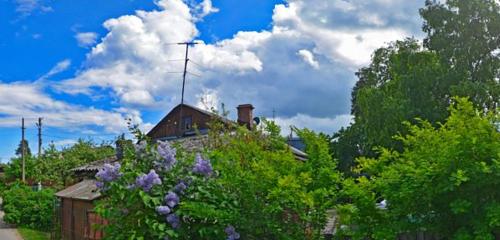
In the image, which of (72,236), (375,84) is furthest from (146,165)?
(375,84)

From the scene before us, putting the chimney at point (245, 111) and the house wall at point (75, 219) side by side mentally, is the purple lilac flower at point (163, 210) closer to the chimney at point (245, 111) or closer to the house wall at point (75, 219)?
the house wall at point (75, 219)

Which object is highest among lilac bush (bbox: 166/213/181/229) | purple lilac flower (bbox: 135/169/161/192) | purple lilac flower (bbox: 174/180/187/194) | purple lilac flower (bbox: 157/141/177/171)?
purple lilac flower (bbox: 157/141/177/171)

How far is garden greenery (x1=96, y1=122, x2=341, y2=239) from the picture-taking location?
712cm

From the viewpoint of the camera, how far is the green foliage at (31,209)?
91.8ft

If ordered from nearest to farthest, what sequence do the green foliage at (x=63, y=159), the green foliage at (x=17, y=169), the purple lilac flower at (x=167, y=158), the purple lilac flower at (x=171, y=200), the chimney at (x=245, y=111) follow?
the purple lilac flower at (x=171, y=200) < the purple lilac flower at (x=167, y=158) < the chimney at (x=245, y=111) < the green foliage at (x=63, y=159) < the green foliage at (x=17, y=169)

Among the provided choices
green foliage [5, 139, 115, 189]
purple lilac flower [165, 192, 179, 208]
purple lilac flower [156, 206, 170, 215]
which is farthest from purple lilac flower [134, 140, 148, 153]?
green foliage [5, 139, 115, 189]

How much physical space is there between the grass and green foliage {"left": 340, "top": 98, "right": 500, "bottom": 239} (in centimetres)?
2028

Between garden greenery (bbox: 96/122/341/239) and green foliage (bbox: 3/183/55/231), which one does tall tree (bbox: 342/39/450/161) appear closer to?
garden greenery (bbox: 96/122/341/239)

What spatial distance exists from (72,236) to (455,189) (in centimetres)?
1575

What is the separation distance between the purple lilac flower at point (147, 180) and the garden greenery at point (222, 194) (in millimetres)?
13

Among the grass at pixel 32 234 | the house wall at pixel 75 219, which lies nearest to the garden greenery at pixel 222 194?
the house wall at pixel 75 219

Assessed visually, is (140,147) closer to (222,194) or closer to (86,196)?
(222,194)

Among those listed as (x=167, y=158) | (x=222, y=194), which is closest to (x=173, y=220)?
(x=222, y=194)

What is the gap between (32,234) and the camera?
2456 cm
